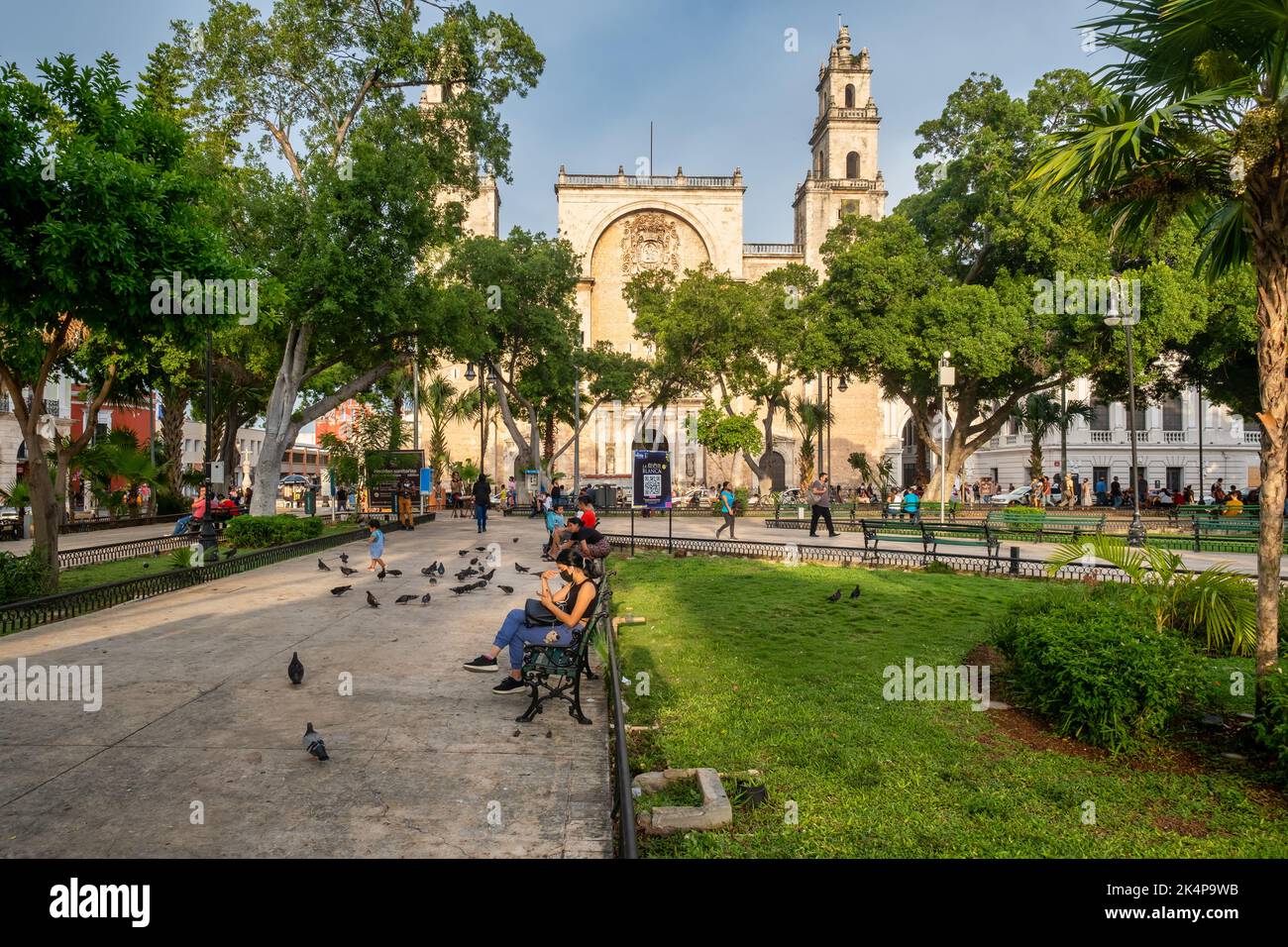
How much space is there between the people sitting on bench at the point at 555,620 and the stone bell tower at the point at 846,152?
50.7 meters

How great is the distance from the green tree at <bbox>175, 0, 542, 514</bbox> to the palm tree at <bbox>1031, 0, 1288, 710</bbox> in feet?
48.2

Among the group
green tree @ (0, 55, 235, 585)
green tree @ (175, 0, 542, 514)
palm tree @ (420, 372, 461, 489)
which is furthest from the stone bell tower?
green tree @ (0, 55, 235, 585)

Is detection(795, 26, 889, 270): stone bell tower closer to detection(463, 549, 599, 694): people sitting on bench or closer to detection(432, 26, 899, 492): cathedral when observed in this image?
detection(432, 26, 899, 492): cathedral

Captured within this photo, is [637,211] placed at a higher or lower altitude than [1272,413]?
higher

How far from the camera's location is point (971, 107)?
1095 inches

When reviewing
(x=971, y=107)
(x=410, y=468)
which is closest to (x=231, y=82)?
(x=410, y=468)

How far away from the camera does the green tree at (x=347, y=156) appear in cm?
1708

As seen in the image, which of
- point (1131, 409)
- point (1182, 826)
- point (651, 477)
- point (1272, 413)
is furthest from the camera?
point (1131, 409)

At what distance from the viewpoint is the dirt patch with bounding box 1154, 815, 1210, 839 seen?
12.6 ft

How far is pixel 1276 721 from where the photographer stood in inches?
170

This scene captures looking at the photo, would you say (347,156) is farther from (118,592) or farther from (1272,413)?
(1272,413)

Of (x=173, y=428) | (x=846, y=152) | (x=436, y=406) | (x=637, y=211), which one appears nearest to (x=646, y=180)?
(x=637, y=211)

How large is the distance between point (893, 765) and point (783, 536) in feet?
57.2

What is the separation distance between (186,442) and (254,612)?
1787 inches
